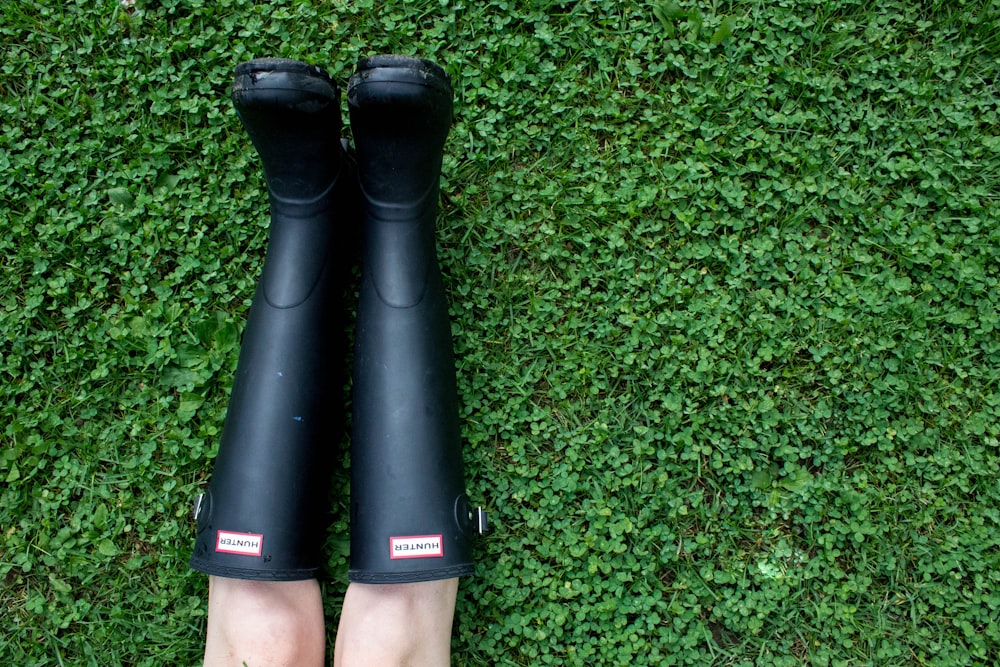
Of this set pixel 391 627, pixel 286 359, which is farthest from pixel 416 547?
pixel 286 359

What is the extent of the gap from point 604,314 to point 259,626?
1.43 meters

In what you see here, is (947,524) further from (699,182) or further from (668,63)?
(668,63)

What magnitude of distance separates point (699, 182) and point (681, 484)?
1051mm

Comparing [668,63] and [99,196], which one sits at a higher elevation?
[668,63]

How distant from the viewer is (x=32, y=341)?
2.53 m

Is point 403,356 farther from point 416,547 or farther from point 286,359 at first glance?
point 416,547

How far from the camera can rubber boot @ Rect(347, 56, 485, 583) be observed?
1.95 meters

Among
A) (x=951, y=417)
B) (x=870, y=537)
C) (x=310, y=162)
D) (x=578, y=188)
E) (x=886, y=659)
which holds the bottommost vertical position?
(x=886, y=659)

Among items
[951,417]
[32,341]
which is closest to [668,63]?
[951,417]

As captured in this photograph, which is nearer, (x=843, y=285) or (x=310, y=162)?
(x=310, y=162)

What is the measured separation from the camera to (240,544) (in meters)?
1.93

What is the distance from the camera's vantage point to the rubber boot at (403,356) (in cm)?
195

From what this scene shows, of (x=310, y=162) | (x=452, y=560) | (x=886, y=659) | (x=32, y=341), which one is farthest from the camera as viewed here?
(x=32, y=341)

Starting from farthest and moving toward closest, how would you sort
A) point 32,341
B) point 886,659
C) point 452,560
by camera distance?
point 32,341
point 886,659
point 452,560
